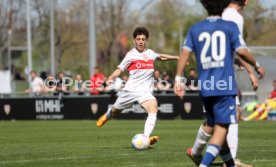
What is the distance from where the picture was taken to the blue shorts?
9.46 m

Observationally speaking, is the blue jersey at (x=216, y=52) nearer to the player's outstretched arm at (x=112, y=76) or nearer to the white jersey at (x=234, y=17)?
the white jersey at (x=234, y=17)

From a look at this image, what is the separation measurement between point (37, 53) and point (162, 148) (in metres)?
69.5

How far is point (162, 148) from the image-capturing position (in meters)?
14.7

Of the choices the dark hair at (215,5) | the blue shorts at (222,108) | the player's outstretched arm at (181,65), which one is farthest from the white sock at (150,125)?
the dark hair at (215,5)

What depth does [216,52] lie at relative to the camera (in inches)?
372

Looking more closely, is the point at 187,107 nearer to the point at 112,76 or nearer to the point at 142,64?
the point at 142,64

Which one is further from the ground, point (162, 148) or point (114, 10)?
point (114, 10)

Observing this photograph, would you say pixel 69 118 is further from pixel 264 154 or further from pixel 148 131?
pixel 264 154

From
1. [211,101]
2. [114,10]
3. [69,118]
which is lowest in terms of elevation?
[69,118]

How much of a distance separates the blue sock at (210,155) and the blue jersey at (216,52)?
0.64 metres

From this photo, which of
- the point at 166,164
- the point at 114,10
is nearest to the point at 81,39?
the point at 114,10

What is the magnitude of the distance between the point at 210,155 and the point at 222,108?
1.95ft

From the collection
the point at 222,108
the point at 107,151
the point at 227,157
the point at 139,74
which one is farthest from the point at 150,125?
the point at 222,108

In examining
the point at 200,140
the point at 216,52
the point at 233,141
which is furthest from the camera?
the point at 233,141
